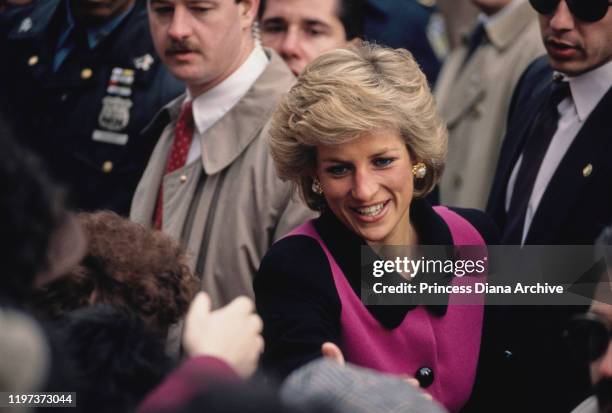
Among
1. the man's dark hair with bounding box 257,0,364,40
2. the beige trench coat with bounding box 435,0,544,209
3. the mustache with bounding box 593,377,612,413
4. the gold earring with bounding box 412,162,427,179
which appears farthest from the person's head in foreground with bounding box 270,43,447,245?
the beige trench coat with bounding box 435,0,544,209

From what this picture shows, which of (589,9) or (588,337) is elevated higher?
(589,9)

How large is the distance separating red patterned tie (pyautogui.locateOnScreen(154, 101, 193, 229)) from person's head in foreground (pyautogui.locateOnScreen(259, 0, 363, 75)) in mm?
785

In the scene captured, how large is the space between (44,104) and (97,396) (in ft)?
9.90

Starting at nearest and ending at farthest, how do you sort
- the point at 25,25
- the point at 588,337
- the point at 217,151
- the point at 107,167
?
the point at 588,337 < the point at 217,151 < the point at 107,167 < the point at 25,25

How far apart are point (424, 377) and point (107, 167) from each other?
6.58 feet

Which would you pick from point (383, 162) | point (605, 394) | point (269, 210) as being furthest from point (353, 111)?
point (605, 394)

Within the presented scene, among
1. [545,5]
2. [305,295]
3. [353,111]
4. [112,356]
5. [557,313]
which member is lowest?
[557,313]

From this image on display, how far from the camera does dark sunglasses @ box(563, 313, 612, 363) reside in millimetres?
2531

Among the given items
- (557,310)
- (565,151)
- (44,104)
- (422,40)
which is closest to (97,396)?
(557,310)

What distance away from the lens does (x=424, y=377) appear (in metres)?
3.41

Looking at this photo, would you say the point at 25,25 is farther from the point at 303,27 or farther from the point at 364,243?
the point at 364,243

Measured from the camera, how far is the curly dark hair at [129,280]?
10.0 feet

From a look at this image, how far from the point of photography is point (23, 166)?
2.07m

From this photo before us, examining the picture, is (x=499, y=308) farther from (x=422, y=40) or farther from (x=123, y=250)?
(x=422, y=40)
